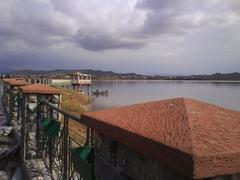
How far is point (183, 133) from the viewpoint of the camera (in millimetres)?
1583

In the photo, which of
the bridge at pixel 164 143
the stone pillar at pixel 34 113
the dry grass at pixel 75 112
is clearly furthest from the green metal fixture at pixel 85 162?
the stone pillar at pixel 34 113

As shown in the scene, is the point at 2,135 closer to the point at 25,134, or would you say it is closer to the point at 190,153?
the point at 25,134

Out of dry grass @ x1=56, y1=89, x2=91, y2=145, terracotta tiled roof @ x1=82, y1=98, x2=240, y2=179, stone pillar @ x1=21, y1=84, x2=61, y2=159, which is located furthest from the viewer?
dry grass @ x1=56, y1=89, x2=91, y2=145

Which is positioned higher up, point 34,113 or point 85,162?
point 85,162

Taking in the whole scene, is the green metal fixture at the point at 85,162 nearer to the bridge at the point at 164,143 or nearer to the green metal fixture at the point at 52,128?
the bridge at the point at 164,143

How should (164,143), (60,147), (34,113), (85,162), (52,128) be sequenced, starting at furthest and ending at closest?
(34,113)
(60,147)
(52,128)
(85,162)
(164,143)

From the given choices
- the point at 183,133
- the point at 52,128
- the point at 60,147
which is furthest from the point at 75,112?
the point at 183,133

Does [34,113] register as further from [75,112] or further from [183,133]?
[75,112]

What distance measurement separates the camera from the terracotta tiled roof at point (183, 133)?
136cm

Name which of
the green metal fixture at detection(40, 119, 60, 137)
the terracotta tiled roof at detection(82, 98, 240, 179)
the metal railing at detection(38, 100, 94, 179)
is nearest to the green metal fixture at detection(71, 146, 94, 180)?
the metal railing at detection(38, 100, 94, 179)

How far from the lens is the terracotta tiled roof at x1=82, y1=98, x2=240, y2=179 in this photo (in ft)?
4.47

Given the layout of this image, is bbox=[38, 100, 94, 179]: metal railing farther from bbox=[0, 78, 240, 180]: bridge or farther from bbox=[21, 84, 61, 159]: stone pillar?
bbox=[0, 78, 240, 180]: bridge

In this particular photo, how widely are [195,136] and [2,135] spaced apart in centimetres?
675

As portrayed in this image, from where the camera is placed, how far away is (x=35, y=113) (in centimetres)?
609
